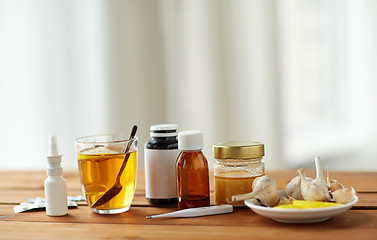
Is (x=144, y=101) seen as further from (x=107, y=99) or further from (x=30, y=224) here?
(x=30, y=224)

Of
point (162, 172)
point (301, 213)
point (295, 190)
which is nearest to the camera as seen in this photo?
point (301, 213)

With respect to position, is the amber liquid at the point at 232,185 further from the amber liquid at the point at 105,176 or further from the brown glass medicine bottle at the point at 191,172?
the amber liquid at the point at 105,176

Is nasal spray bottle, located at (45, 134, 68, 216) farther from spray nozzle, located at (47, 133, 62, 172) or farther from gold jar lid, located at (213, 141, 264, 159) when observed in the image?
gold jar lid, located at (213, 141, 264, 159)

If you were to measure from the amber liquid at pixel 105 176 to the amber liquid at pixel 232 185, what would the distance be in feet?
0.58

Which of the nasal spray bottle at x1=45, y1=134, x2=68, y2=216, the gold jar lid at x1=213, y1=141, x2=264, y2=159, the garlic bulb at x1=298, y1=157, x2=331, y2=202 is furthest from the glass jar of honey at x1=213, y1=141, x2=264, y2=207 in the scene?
the nasal spray bottle at x1=45, y1=134, x2=68, y2=216

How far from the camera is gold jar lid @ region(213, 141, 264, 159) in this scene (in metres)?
1.06

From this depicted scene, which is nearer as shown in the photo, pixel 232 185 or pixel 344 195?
pixel 344 195

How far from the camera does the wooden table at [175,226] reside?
2.90ft

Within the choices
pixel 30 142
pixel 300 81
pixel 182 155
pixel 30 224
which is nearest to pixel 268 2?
pixel 300 81

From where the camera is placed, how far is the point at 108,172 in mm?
1044

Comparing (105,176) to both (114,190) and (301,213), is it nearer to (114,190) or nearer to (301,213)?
(114,190)

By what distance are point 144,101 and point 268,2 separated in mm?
797

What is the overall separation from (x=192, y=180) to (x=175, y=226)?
0.43 ft

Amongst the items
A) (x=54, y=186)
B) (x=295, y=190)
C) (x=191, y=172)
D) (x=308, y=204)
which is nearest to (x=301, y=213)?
(x=308, y=204)
